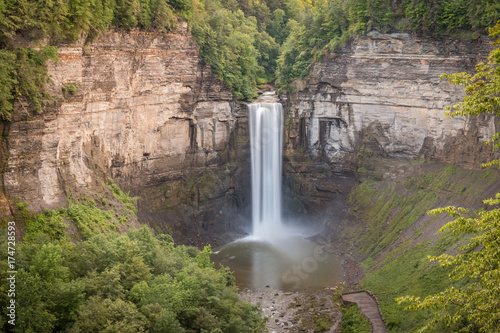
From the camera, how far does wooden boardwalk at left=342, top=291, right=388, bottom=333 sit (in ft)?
92.7

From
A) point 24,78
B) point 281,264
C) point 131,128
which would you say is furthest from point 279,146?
point 24,78

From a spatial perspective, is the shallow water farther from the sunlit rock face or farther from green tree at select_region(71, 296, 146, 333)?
green tree at select_region(71, 296, 146, 333)

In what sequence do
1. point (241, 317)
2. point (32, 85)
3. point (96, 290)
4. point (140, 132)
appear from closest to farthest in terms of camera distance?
point (96, 290)
point (241, 317)
point (32, 85)
point (140, 132)

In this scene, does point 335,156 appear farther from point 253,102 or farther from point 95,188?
point 95,188

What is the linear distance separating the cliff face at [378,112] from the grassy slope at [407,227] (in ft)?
6.05

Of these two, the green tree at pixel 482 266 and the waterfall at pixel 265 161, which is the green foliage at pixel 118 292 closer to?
the green tree at pixel 482 266

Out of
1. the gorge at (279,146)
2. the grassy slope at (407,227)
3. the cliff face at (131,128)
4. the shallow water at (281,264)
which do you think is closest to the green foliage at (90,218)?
the gorge at (279,146)

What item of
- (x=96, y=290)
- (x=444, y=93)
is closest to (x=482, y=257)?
(x=96, y=290)

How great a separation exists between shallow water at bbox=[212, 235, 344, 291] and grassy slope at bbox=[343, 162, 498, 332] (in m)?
2.98

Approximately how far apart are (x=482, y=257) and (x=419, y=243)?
887 inches

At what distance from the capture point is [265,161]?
49.6m

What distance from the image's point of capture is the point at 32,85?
28.8m

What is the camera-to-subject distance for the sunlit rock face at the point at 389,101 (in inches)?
1608

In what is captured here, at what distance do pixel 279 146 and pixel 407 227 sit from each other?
15.6 m
